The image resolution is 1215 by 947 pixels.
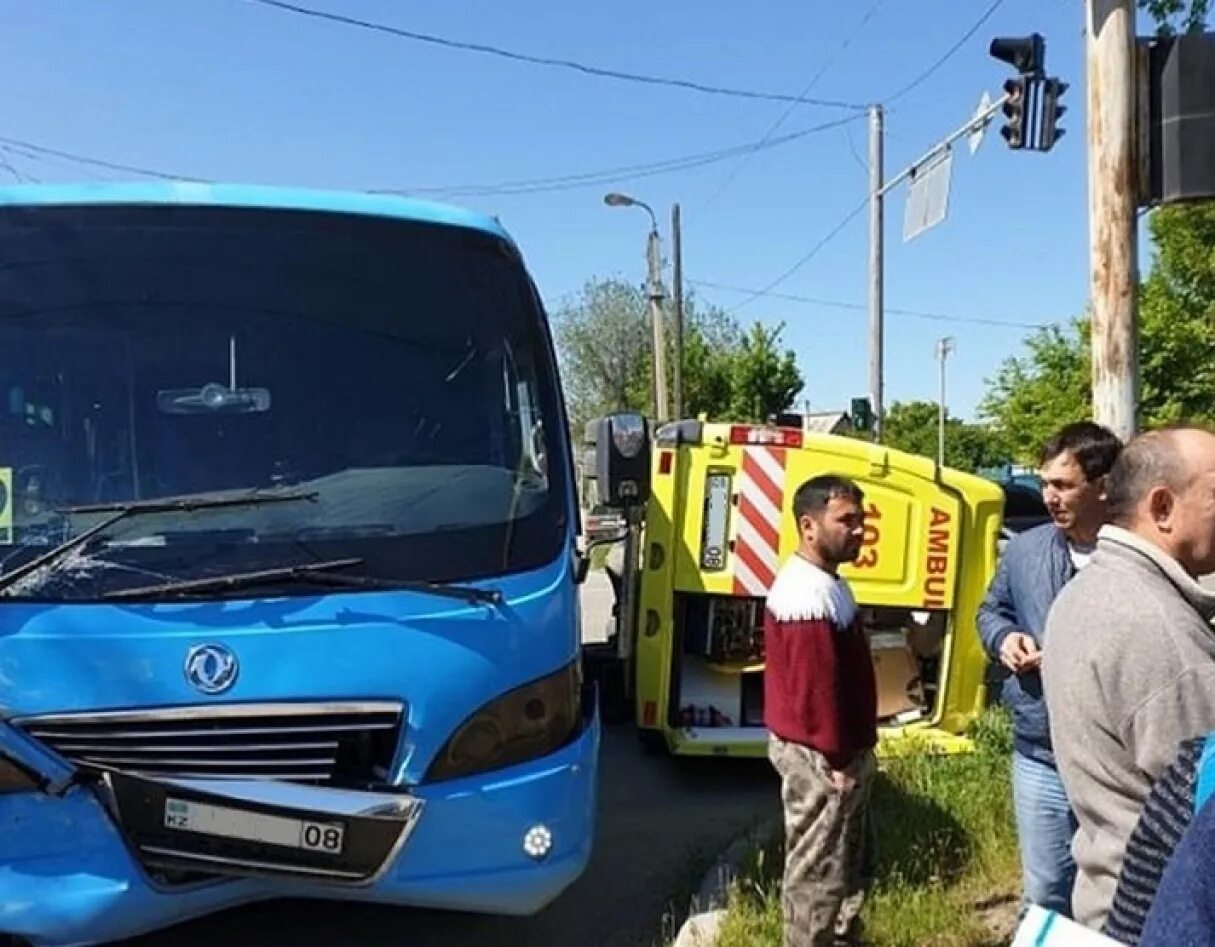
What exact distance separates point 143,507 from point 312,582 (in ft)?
1.81

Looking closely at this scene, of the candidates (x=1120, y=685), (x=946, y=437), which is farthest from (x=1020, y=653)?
(x=946, y=437)

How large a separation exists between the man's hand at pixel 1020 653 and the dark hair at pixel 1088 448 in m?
0.53

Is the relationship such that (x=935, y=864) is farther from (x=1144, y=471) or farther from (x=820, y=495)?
(x=1144, y=471)

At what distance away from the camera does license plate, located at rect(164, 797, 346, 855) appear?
3.27 metres

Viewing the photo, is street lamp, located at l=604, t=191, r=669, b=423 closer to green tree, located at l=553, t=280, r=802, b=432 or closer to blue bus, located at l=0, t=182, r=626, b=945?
green tree, located at l=553, t=280, r=802, b=432

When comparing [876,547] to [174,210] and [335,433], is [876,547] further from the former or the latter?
[174,210]

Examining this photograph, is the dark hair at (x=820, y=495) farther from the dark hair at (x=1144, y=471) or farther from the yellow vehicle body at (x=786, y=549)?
the yellow vehicle body at (x=786, y=549)

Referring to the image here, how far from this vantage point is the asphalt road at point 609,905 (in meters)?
4.45

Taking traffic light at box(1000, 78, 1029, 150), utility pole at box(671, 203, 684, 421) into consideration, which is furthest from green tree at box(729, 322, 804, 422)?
traffic light at box(1000, 78, 1029, 150)

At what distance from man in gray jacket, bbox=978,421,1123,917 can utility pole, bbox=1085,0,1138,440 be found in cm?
147

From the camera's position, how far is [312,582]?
3.45 meters

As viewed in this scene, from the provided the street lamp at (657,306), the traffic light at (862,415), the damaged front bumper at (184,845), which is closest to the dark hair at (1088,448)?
the damaged front bumper at (184,845)

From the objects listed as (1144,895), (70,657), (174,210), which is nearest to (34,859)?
(70,657)

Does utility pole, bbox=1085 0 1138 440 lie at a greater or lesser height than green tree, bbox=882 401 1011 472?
greater
